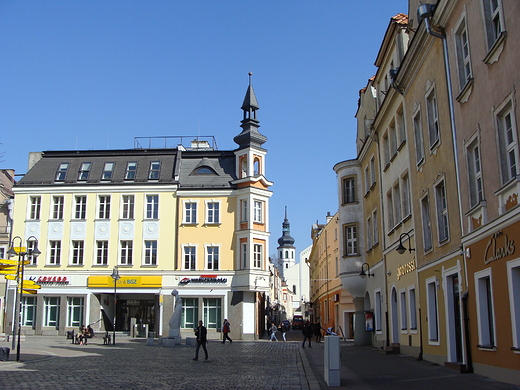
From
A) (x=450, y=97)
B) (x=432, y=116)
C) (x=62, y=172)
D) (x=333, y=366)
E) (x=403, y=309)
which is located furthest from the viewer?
(x=62, y=172)

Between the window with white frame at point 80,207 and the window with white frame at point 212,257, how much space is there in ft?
33.7

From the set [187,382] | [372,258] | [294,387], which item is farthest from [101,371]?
[372,258]

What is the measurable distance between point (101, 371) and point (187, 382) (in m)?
4.34

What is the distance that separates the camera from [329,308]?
56.8m

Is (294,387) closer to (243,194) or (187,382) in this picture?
(187,382)

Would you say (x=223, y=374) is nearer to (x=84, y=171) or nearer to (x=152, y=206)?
(x=152, y=206)

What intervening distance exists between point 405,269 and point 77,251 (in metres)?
30.6

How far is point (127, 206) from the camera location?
46281mm

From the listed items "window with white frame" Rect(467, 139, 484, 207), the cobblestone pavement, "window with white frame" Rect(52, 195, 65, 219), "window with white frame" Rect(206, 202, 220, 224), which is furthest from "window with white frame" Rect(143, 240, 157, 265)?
"window with white frame" Rect(467, 139, 484, 207)

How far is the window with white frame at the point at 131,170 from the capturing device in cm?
4722

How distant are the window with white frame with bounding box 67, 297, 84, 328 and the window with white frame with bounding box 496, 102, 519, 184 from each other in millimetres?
38560

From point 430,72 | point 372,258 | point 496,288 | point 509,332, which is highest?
point 430,72

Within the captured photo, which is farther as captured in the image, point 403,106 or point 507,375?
point 403,106

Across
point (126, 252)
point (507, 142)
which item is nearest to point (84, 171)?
point (126, 252)
